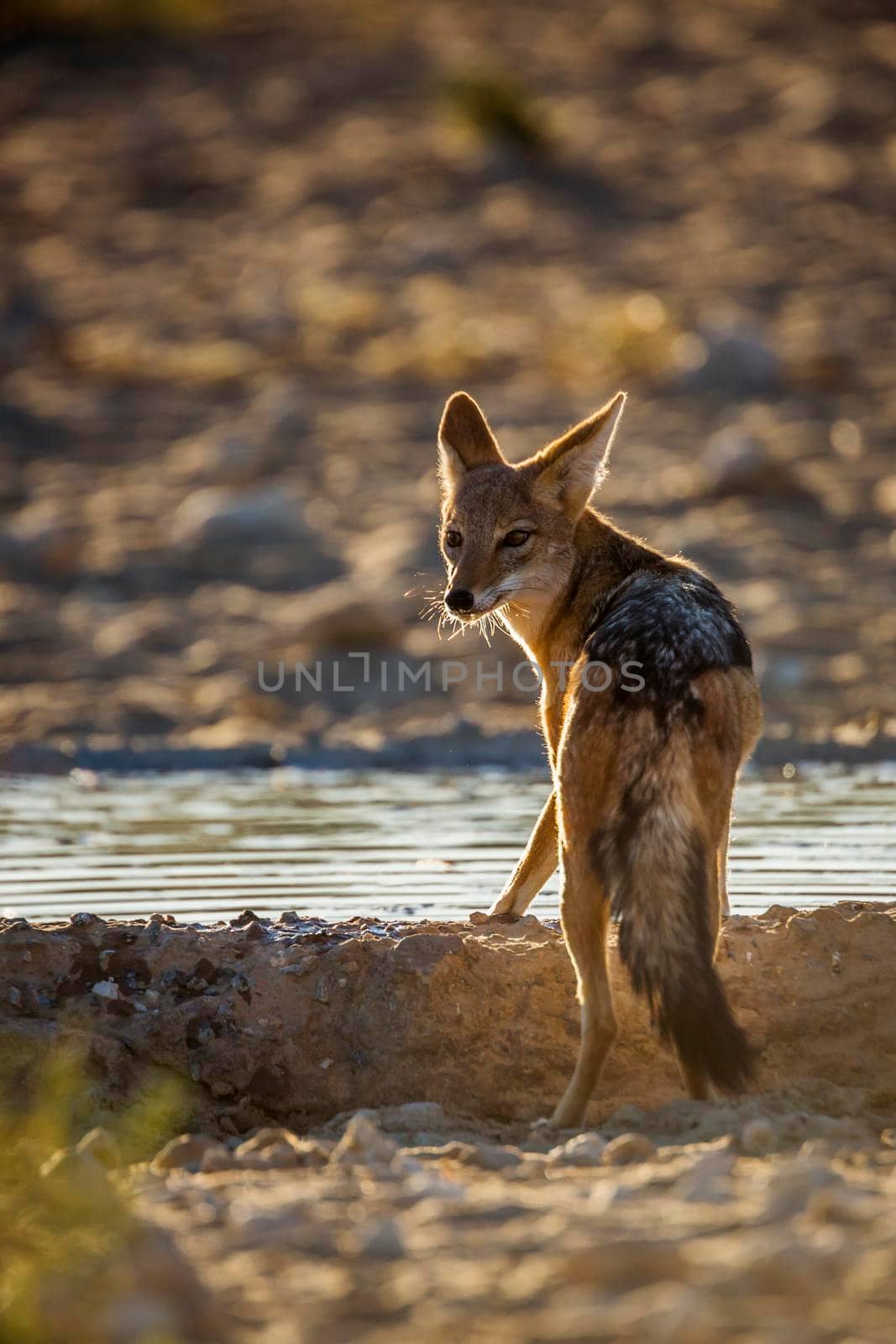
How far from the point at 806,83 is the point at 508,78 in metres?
4.53

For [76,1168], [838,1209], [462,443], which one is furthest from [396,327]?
[838,1209]

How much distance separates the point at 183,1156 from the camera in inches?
165

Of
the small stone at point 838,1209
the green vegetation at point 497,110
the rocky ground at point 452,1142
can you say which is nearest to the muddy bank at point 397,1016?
the rocky ground at point 452,1142

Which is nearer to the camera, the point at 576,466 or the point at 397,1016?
the point at 397,1016

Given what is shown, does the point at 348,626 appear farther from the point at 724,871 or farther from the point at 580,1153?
the point at 580,1153

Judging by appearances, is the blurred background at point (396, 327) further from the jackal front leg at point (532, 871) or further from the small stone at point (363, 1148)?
the small stone at point (363, 1148)

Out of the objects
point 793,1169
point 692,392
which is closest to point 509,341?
point 692,392

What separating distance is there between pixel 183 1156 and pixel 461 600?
256 centimetres

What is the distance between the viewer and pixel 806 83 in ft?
90.3

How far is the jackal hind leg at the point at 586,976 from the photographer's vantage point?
15.5 feet

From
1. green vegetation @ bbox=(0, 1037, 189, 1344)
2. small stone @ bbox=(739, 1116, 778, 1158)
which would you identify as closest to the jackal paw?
green vegetation @ bbox=(0, 1037, 189, 1344)

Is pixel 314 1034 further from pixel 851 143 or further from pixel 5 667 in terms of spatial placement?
pixel 851 143

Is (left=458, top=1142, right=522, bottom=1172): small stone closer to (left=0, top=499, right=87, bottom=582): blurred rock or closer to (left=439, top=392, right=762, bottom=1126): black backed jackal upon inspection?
(left=439, top=392, right=762, bottom=1126): black backed jackal

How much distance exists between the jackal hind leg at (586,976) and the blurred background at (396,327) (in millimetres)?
6154
